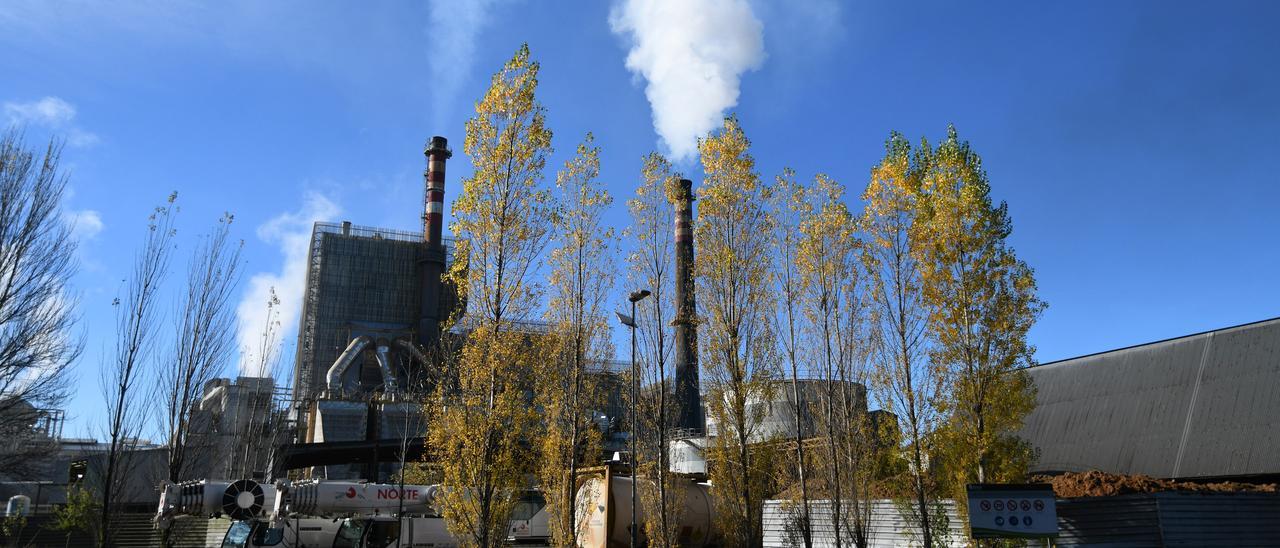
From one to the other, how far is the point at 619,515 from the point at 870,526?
25.5 feet

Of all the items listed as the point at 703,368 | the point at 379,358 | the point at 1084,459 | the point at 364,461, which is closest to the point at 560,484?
the point at 703,368

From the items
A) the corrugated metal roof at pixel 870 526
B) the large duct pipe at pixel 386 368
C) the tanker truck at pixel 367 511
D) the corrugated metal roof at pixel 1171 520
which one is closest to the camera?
the corrugated metal roof at pixel 1171 520

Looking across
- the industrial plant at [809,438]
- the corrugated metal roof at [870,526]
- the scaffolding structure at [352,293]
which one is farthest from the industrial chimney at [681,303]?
the scaffolding structure at [352,293]

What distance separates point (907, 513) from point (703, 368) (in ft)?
22.6

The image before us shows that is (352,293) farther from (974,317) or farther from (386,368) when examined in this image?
(974,317)

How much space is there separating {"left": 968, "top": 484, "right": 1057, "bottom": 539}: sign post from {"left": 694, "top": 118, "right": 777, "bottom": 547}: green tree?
8356 millimetres

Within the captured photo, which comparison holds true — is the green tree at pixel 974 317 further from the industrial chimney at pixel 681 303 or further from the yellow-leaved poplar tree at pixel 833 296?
the industrial chimney at pixel 681 303

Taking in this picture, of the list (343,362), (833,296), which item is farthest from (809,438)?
(343,362)

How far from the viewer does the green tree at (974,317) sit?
18.6m

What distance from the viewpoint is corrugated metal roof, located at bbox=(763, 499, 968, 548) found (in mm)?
18094

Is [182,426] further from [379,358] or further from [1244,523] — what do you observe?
[379,358]

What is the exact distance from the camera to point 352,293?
6950 centimetres

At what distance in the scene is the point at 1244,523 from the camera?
15.8 meters

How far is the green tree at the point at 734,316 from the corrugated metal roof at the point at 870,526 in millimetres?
734
